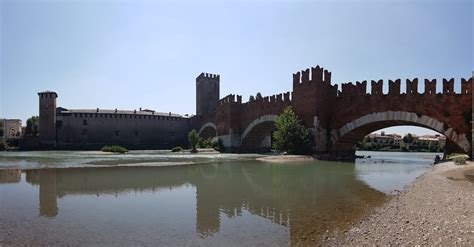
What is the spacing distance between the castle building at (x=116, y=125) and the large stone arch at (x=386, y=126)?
116 ft

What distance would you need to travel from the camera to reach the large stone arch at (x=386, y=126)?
2500 cm

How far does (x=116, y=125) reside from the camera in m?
68.9

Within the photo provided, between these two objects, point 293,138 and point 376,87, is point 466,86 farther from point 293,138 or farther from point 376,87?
point 293,138

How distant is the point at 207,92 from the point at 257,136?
92.4ft

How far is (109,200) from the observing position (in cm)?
1042

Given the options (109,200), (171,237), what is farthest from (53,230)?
(109,200)

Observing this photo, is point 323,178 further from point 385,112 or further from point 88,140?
point 88,140

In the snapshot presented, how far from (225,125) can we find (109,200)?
138ft

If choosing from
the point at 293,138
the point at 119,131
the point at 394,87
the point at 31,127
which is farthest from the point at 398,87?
the point at 31,127

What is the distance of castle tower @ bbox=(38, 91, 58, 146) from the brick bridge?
124 ft

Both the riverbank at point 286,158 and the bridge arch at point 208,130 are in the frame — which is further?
the bridge arch at point 208,130

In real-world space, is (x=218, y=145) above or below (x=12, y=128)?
below

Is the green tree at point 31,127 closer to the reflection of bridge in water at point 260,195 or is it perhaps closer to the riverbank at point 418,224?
the reflection of bridge in water at point 260,195

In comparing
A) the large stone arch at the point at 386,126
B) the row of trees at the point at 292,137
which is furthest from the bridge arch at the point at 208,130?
the large stone arch at the point at 386,126
